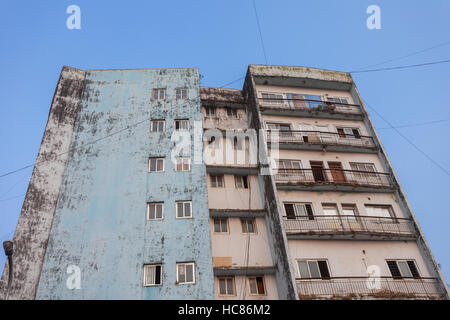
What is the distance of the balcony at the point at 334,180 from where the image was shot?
24.1 metres

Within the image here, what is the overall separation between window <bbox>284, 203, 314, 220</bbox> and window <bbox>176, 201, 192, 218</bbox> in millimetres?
6424

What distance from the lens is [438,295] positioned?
2039 centimetres

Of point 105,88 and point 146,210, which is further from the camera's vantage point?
point 105,88

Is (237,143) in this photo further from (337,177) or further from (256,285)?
(256,285)

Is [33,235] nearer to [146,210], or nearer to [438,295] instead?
[146,210]

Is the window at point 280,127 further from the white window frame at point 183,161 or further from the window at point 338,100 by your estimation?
the white window frame at point 183,161

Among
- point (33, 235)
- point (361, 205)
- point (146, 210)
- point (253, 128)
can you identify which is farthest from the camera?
point (253, 128)

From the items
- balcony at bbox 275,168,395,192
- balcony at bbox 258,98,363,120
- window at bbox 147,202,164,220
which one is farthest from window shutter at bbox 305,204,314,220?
window at bbox 147,202,164,220

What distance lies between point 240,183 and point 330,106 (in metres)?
10.4

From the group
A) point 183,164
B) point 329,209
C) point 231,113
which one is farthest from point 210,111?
point 329,209

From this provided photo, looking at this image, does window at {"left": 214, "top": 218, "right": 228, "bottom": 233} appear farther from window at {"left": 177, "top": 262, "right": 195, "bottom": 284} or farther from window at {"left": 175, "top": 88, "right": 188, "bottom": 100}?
window at {"left": 175, "top": 88, "right": 188, "bottom": 100}

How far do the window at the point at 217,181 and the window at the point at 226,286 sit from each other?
666 cm
